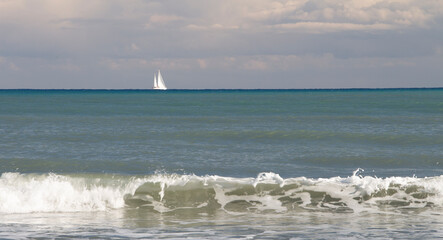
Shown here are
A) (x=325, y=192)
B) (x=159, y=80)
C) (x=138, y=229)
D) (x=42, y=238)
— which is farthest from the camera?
(x=159, y=80)

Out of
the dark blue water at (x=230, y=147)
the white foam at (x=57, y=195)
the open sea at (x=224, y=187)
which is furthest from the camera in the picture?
the dark blue water at (x=230, y=147)

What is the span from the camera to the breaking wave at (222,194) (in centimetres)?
1506

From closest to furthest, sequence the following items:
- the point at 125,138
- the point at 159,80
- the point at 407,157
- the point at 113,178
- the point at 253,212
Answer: the point at 253,212
the point at 113,178
the point at 407,157
the point at 125,138
the point at 159,80

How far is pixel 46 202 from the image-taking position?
15273 millimetres

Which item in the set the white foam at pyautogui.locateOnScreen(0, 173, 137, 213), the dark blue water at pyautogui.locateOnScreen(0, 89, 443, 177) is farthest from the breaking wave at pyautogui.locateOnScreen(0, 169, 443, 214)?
the dark blue water at pyautogui.locateOnScreen(0, 89, 443, 177)

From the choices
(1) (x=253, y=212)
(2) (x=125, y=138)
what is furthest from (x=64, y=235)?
(2) (x=125, y=138)

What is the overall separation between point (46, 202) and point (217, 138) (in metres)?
14.3

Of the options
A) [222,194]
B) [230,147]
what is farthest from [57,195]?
[230,147]

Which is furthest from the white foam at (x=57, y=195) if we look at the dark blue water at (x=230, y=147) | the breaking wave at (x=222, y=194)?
the dark blue water at (x=230, y=147)

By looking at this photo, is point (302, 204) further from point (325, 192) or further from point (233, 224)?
point (233, 224)

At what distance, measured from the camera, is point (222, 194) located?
52.1 ft

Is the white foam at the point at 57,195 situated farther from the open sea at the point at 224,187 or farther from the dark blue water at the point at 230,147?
the dark blue water at the point at 230,147

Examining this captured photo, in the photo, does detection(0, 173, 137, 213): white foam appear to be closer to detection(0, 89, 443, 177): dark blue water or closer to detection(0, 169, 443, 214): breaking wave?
detection(0, 169, 443, 214): breaking wave

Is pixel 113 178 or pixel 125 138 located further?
pixel 125 138
